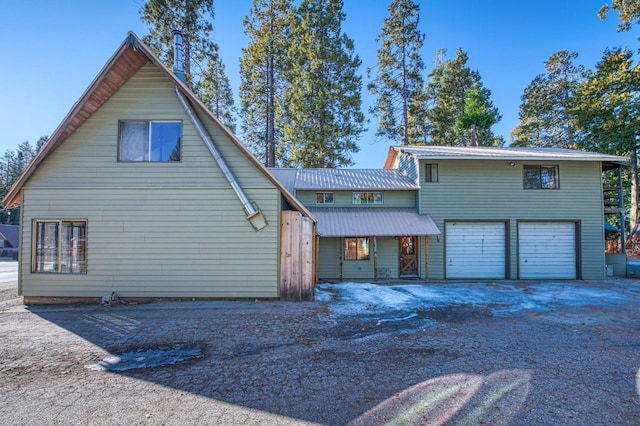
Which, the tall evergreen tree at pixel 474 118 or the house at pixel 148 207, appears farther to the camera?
the tall evergreen tree at pixel 474 118

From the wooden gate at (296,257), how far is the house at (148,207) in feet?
0.48

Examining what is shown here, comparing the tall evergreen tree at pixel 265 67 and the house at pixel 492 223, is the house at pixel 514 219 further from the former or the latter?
the tall evergreen tree at pixel 265 67

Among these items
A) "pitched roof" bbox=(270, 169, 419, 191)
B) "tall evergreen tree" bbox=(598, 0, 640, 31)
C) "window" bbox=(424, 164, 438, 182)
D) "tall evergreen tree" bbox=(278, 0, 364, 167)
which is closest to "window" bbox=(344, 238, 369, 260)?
"pitched roof" bbox=(270, 169, 419, 191)

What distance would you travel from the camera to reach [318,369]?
3920 mm

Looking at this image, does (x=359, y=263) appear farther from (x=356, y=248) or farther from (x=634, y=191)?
(x=634, y=191)

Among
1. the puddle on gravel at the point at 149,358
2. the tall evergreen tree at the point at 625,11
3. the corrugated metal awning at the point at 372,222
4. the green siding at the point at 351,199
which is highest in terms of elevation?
the tall evergreen tree at the point at 625,11

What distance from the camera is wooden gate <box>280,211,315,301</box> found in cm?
800

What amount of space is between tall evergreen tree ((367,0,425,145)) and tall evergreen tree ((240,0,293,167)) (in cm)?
667

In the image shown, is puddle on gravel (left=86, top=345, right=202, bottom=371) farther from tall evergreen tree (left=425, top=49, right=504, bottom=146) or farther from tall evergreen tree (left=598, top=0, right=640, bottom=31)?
tall evergreen tree (left=598, top=0, right=640, bottom=31)

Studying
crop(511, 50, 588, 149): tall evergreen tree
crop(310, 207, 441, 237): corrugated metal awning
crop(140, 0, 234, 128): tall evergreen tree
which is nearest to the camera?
crop(310, 207, 441, 237): corrugated metal awning

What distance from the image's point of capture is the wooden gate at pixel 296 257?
800cm

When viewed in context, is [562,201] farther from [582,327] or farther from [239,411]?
[239,411]

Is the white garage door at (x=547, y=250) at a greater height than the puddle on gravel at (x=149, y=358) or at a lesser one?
greater

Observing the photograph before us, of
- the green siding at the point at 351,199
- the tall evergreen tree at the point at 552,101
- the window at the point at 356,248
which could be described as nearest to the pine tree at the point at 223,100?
the green siding at the point at 351,199
